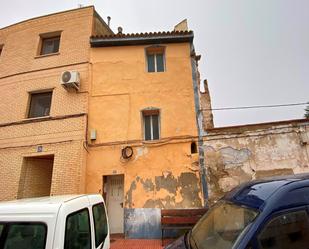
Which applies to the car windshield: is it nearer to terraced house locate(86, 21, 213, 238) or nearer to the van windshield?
the van windshield

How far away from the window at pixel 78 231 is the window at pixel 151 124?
5.51 meters

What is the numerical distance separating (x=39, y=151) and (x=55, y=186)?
161 cm

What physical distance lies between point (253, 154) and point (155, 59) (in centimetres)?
574

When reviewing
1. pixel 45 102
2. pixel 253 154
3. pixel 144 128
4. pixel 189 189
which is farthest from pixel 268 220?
pixel 45 102

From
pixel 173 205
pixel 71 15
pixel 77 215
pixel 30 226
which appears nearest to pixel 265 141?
pixel 173 205

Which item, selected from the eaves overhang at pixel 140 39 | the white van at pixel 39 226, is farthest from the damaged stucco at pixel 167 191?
the eaves overhang at pixel 140 39

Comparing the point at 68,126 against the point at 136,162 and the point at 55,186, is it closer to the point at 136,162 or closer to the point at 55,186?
the point at 55,186

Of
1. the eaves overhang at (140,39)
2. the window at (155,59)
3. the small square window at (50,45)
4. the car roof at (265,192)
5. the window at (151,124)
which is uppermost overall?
the small square window at (50,45)

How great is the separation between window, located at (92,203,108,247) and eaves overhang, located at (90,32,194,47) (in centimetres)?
762

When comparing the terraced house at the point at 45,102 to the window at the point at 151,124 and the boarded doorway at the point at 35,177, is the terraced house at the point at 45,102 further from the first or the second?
the window at the point at 151,124

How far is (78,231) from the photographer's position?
255 cm

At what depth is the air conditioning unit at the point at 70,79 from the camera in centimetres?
823

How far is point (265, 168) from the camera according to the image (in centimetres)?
730

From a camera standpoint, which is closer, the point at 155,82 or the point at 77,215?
the point at 77,215
